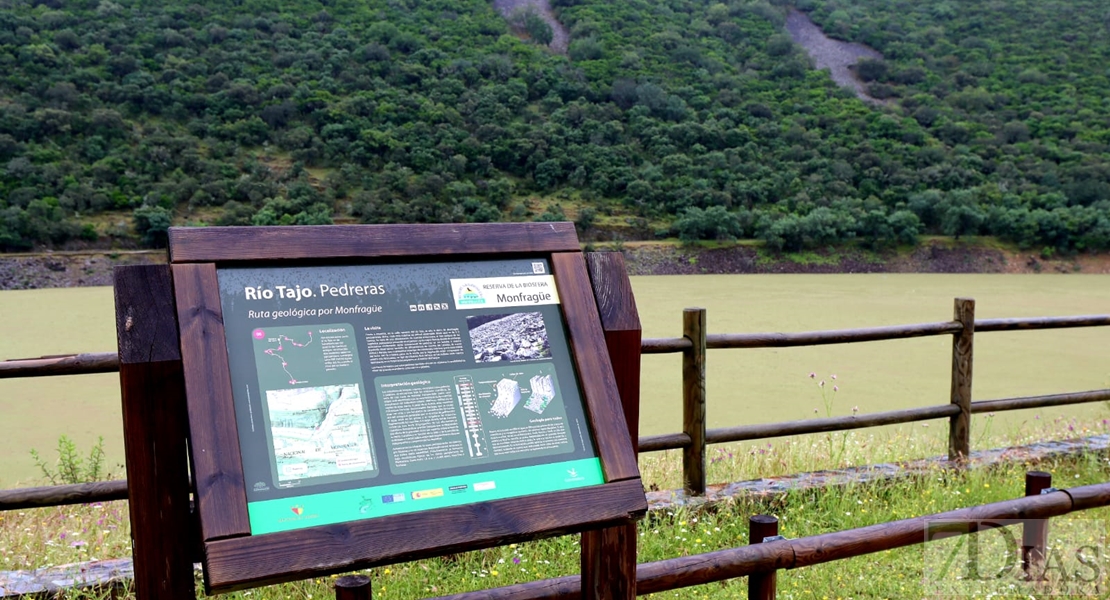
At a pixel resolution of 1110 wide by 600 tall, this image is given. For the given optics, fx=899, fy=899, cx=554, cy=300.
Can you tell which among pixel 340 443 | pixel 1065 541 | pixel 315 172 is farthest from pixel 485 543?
pixel 315 172

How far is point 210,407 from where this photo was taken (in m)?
1.38

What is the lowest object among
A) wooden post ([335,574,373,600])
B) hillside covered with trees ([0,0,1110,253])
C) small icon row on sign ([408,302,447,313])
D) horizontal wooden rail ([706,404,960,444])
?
horizontal wooden rail ([706,404,960,444])

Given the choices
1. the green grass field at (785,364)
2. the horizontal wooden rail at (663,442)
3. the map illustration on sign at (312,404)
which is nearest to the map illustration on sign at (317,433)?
the map illustration on sign at (312,404)

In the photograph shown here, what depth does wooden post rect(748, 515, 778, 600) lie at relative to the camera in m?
1.89

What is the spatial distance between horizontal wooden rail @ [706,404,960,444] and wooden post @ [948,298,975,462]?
2.1 inches

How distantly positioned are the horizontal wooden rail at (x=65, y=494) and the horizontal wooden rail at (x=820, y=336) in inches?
90.6

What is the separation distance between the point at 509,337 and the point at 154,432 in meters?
0.62

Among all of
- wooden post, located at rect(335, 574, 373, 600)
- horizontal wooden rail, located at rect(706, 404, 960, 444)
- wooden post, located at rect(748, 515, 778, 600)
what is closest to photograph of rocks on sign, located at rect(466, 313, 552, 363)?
wooden post, located at rect(335, 574, 373, 600)

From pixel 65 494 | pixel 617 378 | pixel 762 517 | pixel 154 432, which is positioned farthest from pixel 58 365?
pixel 762 517

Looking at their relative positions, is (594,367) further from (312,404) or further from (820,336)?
(820,336)

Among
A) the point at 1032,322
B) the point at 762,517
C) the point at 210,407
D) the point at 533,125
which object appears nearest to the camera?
the point at 210,407

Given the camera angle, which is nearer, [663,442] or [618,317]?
[618,317]

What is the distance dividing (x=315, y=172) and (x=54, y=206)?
12.1 m

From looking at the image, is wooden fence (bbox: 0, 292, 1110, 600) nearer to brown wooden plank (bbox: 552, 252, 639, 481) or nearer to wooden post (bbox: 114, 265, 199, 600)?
brown wooden plank (bbox: 552, 252, 639, 481)
